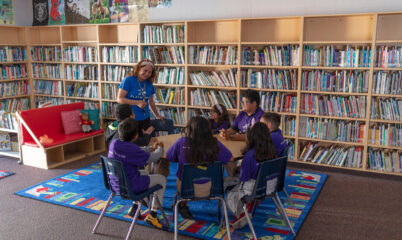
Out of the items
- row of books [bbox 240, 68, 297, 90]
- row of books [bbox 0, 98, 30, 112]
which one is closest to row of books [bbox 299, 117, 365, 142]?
row of books [bbox 240, 68, 297, 90]

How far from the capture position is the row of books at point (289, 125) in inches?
223

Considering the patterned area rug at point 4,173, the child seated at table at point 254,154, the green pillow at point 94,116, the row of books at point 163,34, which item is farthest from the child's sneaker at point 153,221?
the row of books at point 163,34

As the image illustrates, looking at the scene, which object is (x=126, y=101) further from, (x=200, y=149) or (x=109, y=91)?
(x=109, y=91)

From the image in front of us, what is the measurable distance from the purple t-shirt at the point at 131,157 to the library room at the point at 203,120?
12 mm

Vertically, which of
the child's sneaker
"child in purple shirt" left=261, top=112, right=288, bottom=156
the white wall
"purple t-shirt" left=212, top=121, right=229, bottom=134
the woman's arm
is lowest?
the child's sneaker

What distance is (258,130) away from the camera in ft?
10.4

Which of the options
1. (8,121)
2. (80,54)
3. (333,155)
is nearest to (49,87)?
(80,54)

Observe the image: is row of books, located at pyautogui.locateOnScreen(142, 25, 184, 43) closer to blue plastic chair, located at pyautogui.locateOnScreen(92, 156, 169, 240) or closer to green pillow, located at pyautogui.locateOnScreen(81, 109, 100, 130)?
green pillow, located at pyautogui.locateOnScreen(81, 109, 100, 130)

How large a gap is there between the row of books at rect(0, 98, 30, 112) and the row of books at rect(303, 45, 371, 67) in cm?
570

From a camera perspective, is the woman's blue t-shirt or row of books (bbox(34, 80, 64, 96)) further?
row of books (bbox(34, 80, 64, 96))

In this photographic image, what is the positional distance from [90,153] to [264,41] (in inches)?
132

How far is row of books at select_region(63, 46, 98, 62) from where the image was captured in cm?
707

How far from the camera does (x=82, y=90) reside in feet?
24.1

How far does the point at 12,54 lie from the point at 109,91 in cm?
223
